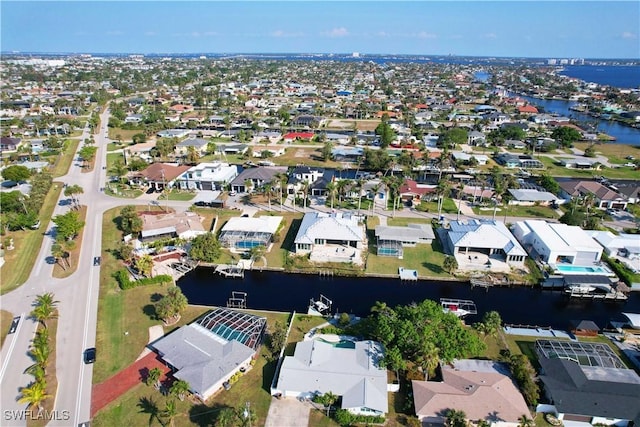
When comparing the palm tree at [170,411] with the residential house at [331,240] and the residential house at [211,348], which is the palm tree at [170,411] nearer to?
the residential house at [211,348]

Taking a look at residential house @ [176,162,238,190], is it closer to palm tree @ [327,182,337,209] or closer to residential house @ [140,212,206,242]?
residential house @ [140,212,206,242]

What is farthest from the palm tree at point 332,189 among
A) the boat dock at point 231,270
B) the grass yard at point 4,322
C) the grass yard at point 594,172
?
the grass yard at point 594,172

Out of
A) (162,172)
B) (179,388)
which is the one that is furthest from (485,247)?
(162,172)

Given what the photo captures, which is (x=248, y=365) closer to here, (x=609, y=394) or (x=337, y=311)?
(x=337, y=311)

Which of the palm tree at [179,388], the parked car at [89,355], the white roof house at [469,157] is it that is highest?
the white roof house at [469,157]

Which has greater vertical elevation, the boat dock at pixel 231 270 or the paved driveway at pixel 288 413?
the boat dock at pixel 231 270

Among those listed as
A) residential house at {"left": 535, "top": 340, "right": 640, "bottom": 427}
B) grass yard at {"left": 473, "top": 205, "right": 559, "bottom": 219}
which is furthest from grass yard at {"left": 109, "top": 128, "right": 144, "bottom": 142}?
residential house at {"left": 535, "top": 340, "right": 640, "bottom": 427}

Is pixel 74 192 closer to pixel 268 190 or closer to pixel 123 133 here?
pixel 268 190
